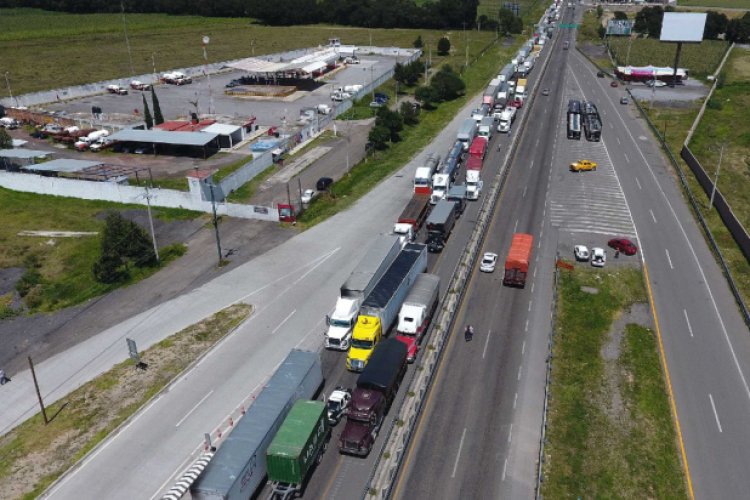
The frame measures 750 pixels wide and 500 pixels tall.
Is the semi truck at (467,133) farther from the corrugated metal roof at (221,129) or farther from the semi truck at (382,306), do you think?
the semi truck at (382,306)

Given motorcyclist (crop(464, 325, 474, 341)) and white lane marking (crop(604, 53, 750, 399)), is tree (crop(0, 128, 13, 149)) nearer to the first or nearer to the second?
motorcyclist (crop(464, 325, 474, 341))

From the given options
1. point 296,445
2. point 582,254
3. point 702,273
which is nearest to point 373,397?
point 296,445

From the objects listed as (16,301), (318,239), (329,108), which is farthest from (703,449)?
(329,108)

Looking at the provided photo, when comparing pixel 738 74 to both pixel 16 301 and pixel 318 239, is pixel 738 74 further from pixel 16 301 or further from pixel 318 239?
pixel 16 301

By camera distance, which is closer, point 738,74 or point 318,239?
point 318,239

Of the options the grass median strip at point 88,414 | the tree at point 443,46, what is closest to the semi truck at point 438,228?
the grass median strip at point 88,414
